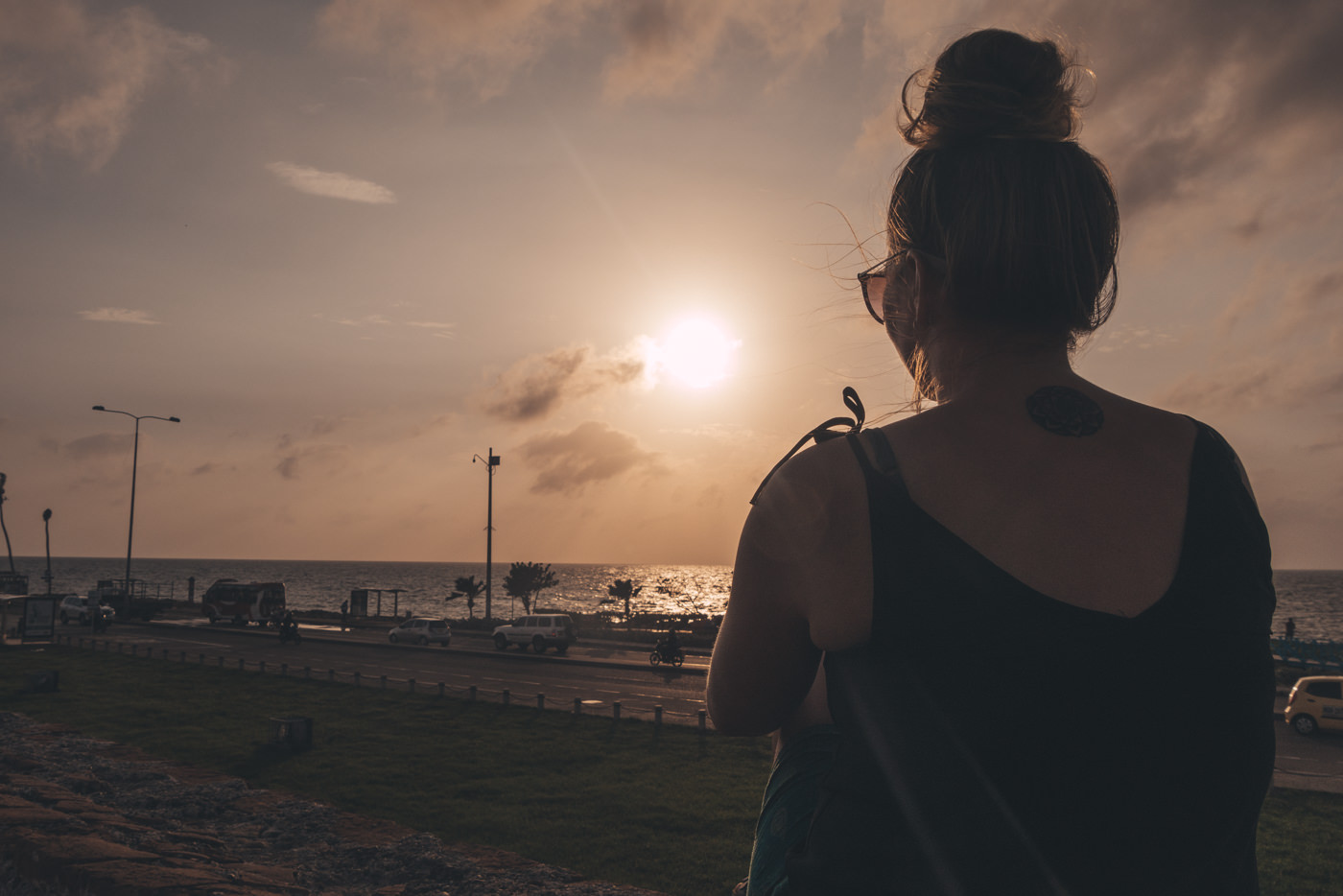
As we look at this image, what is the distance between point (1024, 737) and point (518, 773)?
576 inches

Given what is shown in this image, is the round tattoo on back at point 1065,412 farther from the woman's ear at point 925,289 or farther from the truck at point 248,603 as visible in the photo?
the truck at point 248,603

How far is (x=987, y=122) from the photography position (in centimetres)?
122

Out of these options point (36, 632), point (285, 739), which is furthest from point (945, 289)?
point (36, 632)

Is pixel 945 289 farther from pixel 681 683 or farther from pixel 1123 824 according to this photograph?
pixel 681 683

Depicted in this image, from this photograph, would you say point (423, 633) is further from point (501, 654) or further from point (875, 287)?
point (875, 287)

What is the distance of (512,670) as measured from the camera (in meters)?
32.8

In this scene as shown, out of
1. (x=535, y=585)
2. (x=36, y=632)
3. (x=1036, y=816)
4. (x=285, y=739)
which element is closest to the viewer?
(x=1036, y=816)

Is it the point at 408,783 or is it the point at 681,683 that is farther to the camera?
the point at 681,683

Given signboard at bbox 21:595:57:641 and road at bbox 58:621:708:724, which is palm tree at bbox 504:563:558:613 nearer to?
road at bbox 58:621:708:724

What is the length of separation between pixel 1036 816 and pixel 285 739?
55.9 ft

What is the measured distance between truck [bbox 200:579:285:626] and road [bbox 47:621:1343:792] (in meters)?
5.47

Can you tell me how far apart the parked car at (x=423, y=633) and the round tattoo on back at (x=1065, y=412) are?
147 ft

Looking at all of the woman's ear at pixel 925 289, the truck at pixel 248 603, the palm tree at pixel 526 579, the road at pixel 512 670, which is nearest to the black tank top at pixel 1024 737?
the woman's ear at pixel 925 289

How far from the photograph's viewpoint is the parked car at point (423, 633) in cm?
4338
